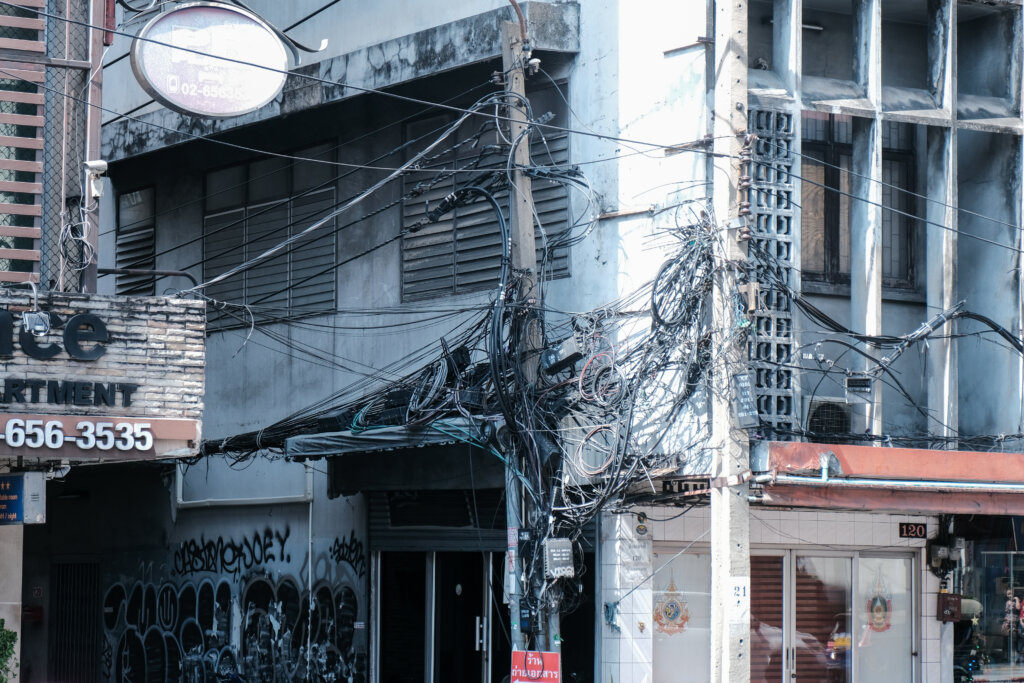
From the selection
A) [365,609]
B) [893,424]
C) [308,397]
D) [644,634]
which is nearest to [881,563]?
[893,424]

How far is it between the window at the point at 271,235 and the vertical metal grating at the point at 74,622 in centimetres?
509

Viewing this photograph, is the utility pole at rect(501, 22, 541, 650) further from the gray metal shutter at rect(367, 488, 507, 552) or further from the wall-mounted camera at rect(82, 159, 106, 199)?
the wall-mounted camera at rect(82, 159, 106, 199)

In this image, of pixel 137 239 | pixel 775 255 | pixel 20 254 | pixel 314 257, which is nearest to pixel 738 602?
pixel 775 255

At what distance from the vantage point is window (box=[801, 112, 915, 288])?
15195 millimetres

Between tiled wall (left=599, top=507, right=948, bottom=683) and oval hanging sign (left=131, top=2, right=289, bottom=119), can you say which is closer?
→ oval hanging sign (left=131, top=2, right=289, bottom=119)

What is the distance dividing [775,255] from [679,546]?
11.0 feet

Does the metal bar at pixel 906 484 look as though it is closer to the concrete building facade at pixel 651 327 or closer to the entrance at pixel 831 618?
the concrete building facade at pixel 651 327

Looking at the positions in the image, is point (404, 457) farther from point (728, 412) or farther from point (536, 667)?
point (728, 412)

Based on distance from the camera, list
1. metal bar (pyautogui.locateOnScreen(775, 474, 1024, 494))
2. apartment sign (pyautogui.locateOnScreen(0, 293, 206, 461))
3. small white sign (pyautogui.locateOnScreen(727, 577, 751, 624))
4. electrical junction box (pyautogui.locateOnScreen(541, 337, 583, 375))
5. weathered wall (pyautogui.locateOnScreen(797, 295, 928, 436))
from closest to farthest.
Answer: small white sign (pyautogui.locateOnScreen(727, 577, 751, 624))
apartment sign (pyautogui.locateOnScreen(0, 293, 206, 461))
metal bar (pyautogui.locateOnScreen(775, 474, 1024, 494))
electrical junction box (pyautogui.locateOnScreen(541, 337, 583, 375))
weathered wall (pyautogui.locateOnScreen(797, 295, 928, 436))

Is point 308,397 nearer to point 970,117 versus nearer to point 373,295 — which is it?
point 373,295

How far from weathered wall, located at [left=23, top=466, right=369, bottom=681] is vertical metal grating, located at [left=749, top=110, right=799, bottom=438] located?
6164 millimetres

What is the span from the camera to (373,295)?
58.7 feet

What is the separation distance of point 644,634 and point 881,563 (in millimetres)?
3463

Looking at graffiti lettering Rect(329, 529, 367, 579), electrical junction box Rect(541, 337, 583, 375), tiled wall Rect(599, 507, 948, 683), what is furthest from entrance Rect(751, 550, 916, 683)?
graffiti lettering Rect(329, 529, 367, 579)
